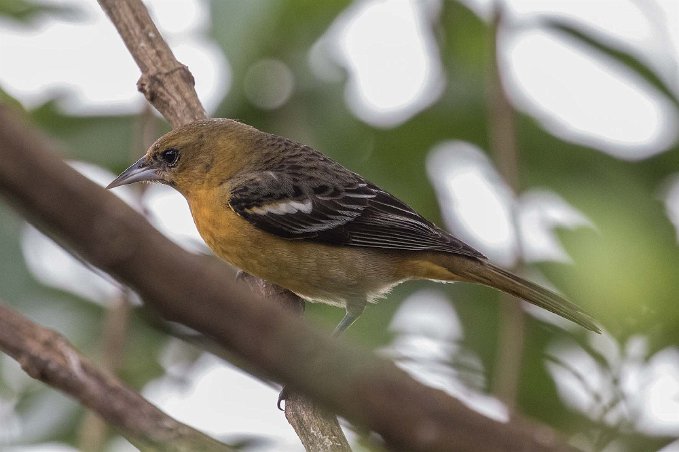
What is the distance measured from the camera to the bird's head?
472 cm

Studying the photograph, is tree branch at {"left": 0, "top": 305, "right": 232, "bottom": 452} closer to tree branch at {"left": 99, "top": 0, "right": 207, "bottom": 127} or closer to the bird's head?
tree branch at {"left": 99, "top": 0, "right": 207, "bottom": 127}

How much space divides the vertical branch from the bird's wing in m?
0.73

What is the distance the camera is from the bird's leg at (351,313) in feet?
13.9

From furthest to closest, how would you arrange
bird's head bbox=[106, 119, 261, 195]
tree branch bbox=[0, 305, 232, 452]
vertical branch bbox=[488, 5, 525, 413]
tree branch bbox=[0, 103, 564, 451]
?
bird's head bbox=[106, 119, 261, 195] < vertical branch bbox=[488, 5, 525, 413] < tree branch bbox=[0, 305, 232, 452] < tree branch bbox=[0, 103, 564, 451]

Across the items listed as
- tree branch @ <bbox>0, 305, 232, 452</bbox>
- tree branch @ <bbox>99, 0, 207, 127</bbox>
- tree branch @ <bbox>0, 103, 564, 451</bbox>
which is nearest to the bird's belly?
tree branch @ <bbox>99, 0, 207, 127</bbox>

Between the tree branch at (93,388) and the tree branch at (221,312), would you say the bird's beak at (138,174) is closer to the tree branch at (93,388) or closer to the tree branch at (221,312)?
the tree branch at (93,388)

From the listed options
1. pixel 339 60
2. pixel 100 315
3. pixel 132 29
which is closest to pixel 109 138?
pixel 132 29

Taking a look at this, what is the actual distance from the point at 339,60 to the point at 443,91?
65cm

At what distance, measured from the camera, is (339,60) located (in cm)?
487


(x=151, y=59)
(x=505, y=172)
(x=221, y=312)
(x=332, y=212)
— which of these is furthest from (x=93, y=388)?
(x=332, y=212)

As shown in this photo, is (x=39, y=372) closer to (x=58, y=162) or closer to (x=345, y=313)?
(x=58, y=162)

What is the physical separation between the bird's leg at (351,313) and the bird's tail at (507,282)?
498mm

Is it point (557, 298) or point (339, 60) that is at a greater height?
point (339, 60)

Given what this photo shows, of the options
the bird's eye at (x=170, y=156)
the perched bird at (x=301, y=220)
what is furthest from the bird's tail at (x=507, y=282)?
the bird's eye at (x=170, y=156)
